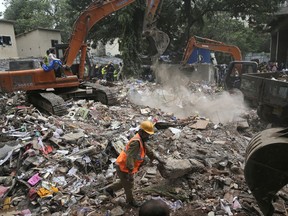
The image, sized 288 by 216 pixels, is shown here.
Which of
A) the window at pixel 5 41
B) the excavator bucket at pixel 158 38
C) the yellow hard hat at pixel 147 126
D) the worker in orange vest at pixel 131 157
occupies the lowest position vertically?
the worker in orange vest at pixel 131 157

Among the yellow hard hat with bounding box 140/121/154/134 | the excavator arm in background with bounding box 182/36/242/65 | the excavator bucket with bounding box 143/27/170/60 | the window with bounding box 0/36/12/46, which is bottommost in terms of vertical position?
the yellow hard hat with bounding box 140/121/154/134

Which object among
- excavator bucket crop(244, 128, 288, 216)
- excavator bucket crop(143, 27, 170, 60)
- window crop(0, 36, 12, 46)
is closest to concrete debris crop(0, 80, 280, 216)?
excavator bucket crop(244, 128, 288, 216)

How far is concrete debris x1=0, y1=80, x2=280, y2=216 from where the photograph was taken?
447 centimetres

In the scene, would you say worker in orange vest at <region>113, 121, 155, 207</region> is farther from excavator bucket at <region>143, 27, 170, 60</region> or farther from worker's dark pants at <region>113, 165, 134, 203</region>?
excavator bucket at <region>143, 27, 170, 60</region>

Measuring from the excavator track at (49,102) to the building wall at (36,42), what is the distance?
62.3ft

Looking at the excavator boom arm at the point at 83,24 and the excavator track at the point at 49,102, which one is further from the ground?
the excavator boom arm at the point at 83,24

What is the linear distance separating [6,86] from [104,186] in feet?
17.5

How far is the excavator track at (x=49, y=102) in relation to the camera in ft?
26.7

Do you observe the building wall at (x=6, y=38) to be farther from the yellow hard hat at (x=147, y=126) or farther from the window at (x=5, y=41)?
the yellow hard hat at (x=147, y=126)

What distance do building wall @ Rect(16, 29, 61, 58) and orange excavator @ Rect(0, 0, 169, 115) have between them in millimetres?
17017

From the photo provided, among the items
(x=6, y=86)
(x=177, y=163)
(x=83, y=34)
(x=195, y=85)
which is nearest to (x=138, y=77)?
(x=195, y=85)

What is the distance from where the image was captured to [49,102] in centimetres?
838

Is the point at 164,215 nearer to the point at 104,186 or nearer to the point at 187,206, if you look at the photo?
the point at 187,206

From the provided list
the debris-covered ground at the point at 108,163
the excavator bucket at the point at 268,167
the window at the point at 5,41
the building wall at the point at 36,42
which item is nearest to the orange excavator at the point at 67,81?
the debris-covered ground at the point at 108,163
